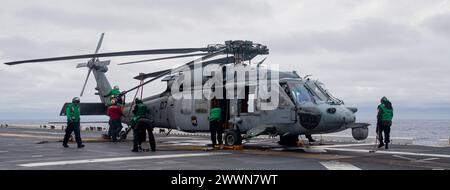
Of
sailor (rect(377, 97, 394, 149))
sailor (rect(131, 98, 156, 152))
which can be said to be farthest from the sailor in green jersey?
sailor (rect(377, 97, 394, 149))

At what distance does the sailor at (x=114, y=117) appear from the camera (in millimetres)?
21203

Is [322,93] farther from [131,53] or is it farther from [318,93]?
[131,53]

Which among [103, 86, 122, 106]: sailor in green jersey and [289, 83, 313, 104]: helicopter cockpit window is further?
[103, 86, 122, 106]: sailor in green jersey

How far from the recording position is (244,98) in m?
16.8

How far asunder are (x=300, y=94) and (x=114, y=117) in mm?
9239

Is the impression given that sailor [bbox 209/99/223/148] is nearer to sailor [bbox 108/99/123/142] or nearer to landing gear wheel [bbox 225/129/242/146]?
landing gear wheel [bbox 225/129/242/146]

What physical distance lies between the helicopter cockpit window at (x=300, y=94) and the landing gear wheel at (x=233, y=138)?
7.96 feet

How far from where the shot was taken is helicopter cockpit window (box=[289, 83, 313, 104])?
15625 mm

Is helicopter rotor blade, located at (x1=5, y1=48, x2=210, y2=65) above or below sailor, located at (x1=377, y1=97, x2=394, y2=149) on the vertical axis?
above

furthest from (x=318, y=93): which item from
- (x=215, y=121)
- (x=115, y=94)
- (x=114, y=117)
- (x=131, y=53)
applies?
(x=115, y=94)

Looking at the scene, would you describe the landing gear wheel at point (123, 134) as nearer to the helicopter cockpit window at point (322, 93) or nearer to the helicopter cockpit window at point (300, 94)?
the helicopter cockpit window at point (300, 94)
